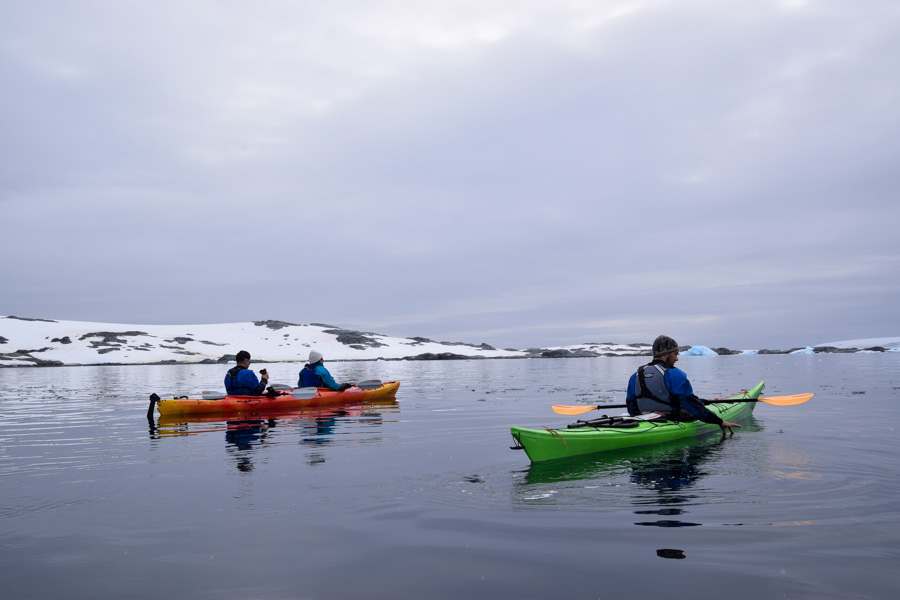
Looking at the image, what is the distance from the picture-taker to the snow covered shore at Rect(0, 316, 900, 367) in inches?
3376

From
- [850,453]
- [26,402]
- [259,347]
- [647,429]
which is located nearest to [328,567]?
[647,429]

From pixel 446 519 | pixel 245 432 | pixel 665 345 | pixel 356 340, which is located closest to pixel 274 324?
pixel 356 340

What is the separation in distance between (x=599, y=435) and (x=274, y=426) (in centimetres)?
857

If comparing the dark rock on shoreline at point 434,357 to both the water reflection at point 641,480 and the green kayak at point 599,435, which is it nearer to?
the green kayak at point 599,435

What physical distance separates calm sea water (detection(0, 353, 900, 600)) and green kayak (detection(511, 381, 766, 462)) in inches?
9.3

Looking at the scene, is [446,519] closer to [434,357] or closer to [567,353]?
[434,357]

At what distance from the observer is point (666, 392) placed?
1054cm

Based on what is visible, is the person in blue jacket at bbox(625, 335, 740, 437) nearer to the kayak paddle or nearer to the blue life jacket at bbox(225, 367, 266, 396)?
the kayak paddle

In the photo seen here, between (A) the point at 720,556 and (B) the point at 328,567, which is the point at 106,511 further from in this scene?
(A) the point at 720,556

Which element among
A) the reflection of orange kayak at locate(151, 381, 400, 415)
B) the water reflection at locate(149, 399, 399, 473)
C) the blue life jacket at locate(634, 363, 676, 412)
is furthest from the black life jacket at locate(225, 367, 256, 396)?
the blue life jacket at locate(634, 363, 676, 412)

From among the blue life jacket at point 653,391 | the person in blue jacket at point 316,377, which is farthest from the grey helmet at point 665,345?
the person in blue jacket at point 316,377

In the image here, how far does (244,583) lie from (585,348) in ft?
476

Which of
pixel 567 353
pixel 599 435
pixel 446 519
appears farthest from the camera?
pixel 567 353

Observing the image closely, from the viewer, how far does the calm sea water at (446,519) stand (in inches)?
169
